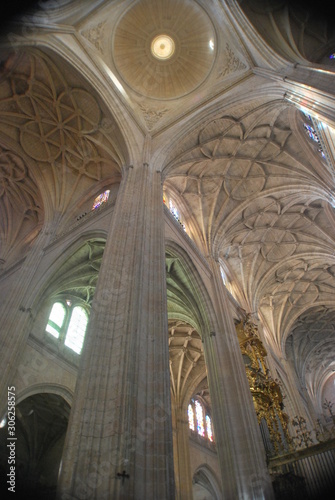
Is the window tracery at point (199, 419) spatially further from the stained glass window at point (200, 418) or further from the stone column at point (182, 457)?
the stone column at point (182, 457)

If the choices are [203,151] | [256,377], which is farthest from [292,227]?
[256,377]

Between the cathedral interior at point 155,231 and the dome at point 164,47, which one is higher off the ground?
the dome at point 164,47

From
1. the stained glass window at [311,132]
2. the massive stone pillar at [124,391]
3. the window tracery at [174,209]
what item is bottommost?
the massive stone pillar at [124,391]

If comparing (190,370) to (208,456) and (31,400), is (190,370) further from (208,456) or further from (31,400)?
(31,400)

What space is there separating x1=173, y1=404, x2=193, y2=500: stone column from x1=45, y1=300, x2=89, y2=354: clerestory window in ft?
24.5

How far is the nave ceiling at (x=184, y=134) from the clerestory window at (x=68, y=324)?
4.05 metres

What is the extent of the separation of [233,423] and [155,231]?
19.3ft

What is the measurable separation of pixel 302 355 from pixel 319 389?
17.9 feet

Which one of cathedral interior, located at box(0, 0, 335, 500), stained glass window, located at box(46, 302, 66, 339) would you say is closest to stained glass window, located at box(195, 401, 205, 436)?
cathedral interior, located at box(0, 0, 335, 500)

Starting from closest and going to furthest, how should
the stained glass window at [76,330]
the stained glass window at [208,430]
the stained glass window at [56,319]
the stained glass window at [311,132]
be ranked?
the stained glass window at [56,319], the stained glass window at [76,330], the stained glass window at [311,132], the stained glass window at [208,430]

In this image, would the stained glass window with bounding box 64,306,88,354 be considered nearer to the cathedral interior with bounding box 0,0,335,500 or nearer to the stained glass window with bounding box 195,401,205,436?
the cathedral interior with bounding box 0,0,335,500

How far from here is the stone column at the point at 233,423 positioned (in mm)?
7633

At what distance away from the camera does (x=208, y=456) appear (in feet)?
59.5

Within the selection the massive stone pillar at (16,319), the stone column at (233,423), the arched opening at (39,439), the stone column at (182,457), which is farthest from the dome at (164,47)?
the stone column at (182,457)
